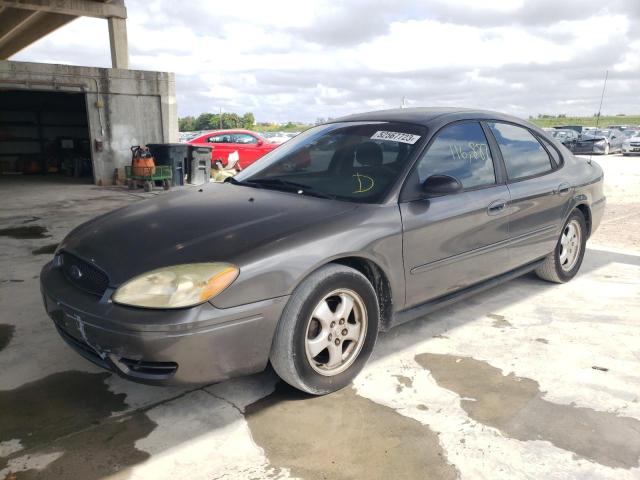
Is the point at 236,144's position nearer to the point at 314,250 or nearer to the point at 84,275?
the point at 84,275

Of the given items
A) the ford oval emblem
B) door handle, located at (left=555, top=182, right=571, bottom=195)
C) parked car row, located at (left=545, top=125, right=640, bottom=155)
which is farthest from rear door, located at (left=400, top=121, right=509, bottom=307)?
parked car row, located at (left=545, top=125, right=640, bottom=155)

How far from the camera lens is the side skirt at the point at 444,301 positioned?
9.62ft

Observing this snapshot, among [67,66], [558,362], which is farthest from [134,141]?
[558,362]

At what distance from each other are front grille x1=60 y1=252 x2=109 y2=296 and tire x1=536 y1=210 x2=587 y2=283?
335cm

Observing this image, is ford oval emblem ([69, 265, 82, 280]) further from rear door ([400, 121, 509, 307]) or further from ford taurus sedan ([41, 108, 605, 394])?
rear door ([400, 121, 509, 307])

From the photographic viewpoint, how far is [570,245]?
437cm

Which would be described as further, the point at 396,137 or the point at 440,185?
the point at 396,137

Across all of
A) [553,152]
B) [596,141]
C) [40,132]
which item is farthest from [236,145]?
[596,141]

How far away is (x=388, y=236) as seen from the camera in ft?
8.93

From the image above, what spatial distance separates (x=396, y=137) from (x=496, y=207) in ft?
2.75

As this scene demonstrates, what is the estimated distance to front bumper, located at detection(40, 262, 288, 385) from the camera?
2.10m

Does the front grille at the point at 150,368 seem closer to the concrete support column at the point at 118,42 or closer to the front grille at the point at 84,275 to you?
the front grille at the point at 84,275

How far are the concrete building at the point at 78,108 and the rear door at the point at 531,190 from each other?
10.7 meters

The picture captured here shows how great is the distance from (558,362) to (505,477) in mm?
1201
